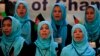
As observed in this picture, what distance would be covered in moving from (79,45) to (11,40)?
874mm

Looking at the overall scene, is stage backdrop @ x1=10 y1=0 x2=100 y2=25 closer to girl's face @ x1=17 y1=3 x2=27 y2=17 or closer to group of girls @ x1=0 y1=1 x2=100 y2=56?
group of girls @ x1=0 y1=1 x2=100 y2=56

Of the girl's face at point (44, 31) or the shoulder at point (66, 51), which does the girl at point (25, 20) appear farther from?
the shoulder at point (66, 51)

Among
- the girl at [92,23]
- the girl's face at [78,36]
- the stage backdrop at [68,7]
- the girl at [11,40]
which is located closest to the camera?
the girl's face at [78,36]

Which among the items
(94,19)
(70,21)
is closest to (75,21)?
(70,21)

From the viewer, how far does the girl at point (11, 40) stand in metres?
4.96

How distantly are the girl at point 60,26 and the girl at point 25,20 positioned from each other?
32 cm

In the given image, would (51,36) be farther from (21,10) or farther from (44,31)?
(21,10)

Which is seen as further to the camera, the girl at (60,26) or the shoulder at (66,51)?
the girl at (60,26)

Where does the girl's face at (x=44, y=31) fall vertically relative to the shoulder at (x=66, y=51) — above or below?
above

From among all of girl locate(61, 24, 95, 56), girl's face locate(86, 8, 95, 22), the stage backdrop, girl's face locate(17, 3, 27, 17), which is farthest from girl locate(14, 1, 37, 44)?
girl's face locate(86, 8, 95, 22)

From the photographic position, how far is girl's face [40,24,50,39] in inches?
194

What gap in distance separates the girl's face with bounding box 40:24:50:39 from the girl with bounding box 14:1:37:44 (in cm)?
37

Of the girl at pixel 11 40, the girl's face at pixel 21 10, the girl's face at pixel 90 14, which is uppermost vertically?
the girl's face at pixel 21 10

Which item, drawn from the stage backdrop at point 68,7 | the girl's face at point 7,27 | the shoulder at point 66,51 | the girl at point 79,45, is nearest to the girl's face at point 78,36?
the girl at point 79,45
